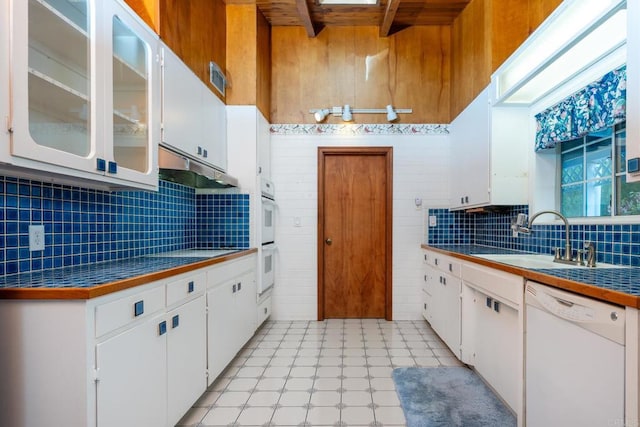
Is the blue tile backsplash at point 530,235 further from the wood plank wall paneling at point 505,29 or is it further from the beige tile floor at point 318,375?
the wood plank wall paneling at point 505,29

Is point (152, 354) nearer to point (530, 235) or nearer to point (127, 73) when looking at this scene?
point (127, 73)

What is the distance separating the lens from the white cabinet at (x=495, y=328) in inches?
67.0

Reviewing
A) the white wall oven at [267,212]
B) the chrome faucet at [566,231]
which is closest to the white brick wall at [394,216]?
the white wall oven at [267,212]

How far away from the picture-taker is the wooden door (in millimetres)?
3785

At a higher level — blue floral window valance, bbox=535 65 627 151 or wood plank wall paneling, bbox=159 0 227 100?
wood plank wall paneling, bbox=159 0 227 100

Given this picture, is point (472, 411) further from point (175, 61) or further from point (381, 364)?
point (175, 61)

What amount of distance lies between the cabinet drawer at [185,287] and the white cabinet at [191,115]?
0.85 m

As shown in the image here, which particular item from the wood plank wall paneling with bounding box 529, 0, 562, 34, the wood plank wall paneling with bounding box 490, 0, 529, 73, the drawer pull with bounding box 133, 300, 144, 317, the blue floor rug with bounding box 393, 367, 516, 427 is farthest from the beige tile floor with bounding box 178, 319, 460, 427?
the wood plank wall paneling with bounding box 529, 0, 562, 34

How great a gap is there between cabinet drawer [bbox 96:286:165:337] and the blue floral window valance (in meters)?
2.29

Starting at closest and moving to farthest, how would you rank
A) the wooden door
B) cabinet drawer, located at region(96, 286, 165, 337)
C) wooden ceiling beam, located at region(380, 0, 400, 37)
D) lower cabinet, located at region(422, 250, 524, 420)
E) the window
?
cabinet drawer, located at region(96, 286, 165, 337)
lower cabinet, located at region(422, 250, 524, 420)
the window
wooden ceiling beam, located at region(380, 0, 400, 37)
the wooden door

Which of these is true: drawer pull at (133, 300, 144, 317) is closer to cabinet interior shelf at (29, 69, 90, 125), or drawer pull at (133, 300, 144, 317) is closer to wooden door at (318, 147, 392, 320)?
cabinet interior shelf at (29, 69, 90, 125)

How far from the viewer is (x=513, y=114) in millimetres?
2521

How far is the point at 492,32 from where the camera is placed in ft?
8.39

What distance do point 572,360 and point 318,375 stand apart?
1596 millimetres
